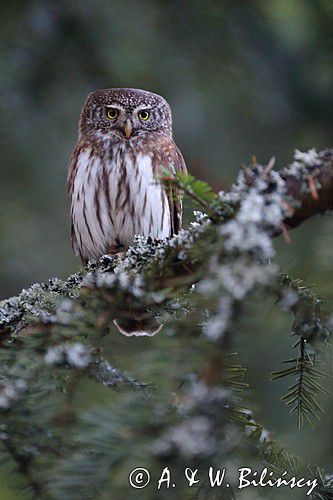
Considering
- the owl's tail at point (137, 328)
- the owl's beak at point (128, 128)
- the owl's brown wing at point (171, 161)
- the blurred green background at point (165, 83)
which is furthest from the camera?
the blurred green background at point (165, 83)

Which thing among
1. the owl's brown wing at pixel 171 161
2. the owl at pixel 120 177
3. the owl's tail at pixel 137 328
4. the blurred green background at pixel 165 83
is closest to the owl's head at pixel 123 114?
the owl at pixel 120 177

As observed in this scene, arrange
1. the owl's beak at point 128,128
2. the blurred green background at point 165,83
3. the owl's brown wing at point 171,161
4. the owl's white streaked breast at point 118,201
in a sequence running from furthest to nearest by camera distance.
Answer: the blurred green background at point 165,83 → the owl's beak at point 128,128 → the owl's brown wing at point 171,161 → the owl's white streaked breast at point 118,201

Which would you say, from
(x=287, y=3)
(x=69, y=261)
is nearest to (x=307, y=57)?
(x=287, y=3)

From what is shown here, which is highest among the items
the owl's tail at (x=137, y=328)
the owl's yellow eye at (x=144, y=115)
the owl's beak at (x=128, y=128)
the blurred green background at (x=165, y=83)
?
the blurred green background at (x=165, y=83)

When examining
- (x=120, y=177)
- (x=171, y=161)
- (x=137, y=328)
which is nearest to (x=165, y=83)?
(x=171, y=161)

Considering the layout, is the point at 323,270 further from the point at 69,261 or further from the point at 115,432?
the point at 69,261

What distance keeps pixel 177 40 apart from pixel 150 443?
4.18 metres

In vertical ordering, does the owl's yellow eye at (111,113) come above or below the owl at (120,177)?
above

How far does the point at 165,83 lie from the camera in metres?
5.27

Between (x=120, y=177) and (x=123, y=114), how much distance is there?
0.55m

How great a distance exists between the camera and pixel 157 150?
4227 mm

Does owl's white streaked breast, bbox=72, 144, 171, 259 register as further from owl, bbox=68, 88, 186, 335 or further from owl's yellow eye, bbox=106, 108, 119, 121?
owl's yellow eye, bbox=106, 108, 119, 121

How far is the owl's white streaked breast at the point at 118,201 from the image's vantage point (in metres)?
4.03

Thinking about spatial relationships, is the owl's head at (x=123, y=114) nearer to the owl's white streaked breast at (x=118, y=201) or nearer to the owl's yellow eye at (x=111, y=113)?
the owl's yellow eye at (x=111, y=113)
